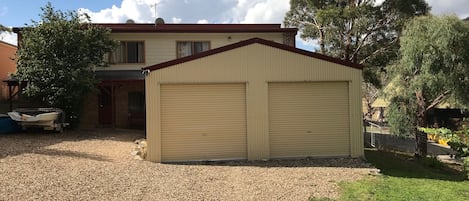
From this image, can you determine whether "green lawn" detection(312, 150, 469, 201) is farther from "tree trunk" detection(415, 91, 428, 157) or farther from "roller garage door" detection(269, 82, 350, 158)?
"tree trunk" detection(415, 91, 428, 157)

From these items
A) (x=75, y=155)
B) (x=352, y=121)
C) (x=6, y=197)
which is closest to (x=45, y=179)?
(x=6, y=197)

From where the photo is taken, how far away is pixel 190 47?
821 inches

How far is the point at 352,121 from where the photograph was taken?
12930 mm

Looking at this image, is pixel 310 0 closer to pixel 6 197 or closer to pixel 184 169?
pixel 184 169

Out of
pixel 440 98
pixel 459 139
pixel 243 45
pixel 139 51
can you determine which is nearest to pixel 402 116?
pixel 440 98

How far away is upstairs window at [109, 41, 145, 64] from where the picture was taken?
67.5ft

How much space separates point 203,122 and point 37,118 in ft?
22.0

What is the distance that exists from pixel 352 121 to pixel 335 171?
263 cm

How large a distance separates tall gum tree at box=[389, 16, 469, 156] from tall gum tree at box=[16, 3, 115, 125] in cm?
1301

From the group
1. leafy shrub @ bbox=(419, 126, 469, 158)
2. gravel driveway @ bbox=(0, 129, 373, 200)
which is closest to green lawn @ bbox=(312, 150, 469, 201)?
gravel driveway @ bbox=(0, 129, 373, 200)

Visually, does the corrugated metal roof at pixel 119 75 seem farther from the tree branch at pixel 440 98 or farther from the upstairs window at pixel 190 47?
the tree branch at pixel 440 98

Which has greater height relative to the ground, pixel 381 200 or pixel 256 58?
pixel 256 58

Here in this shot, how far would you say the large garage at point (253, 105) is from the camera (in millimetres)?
12070

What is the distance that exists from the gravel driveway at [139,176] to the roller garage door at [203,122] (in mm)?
624
